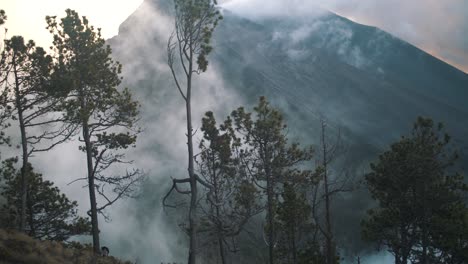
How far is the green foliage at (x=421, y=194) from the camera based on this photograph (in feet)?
68.7

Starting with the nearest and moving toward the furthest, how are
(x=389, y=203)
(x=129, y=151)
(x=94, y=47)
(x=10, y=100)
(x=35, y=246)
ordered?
(x=35, y=246), (x=10, y=100), (x=94, y=47), (x=389, y=203), (x=129, y=151)

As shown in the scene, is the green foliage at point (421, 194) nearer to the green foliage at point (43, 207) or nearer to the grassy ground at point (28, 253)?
the grassy ground at point (28, 253)

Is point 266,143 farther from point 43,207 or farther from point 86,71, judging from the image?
point 43,207

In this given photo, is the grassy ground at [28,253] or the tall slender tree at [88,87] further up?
the tall slender tree at [88,87]

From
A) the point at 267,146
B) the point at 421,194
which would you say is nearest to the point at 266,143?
the point at 267,146

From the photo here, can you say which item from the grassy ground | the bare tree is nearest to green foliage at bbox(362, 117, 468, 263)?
the bare tree

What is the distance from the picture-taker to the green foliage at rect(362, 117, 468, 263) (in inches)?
825

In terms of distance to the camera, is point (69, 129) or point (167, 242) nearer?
point (69, 129)

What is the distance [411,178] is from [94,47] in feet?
56.3

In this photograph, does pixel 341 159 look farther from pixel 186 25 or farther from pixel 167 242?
pixel 186 25

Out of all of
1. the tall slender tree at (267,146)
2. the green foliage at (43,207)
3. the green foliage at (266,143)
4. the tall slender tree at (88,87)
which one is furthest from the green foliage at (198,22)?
the green foliage at (43,207)

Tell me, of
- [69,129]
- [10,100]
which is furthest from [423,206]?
[10,100]

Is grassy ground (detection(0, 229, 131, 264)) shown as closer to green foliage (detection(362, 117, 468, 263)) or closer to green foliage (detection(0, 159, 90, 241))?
green foliage (detection(0, 159, 90, 241))

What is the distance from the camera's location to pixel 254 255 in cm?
12706
